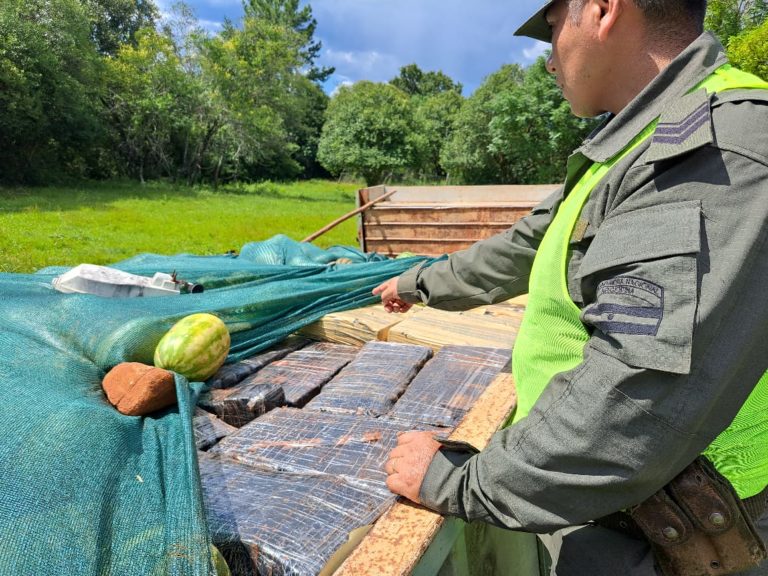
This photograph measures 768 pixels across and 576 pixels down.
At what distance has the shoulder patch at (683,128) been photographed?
106 cm

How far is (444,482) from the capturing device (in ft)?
4.77

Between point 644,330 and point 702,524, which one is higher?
point 644,330

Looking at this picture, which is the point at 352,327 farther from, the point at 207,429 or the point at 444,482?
Answer: the point at 444,482

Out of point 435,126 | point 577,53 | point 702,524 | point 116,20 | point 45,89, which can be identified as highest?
point 116,20

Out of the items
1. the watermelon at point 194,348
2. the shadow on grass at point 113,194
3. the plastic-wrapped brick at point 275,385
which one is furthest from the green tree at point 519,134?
the watermelon at point 194,348

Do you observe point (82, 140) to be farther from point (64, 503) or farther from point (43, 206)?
point (64, 503)

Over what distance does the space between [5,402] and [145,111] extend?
2777cm

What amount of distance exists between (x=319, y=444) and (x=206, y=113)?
2911 cm

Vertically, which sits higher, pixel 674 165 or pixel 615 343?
pixel 674 165

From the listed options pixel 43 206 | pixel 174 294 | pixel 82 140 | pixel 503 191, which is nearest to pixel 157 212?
pixel 43 206

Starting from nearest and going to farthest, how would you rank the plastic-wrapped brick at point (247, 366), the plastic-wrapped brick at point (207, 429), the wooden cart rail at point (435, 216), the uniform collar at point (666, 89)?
the uniform collar at point (666, 89)
the plastic-wrapped brick at point (207, 429)
the plastic-wrapped brick at point (247, 366)
the wooden cart rail at point (435, 216)

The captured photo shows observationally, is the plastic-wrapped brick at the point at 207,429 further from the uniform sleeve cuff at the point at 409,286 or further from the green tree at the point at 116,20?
the green tree at the point at 116,20

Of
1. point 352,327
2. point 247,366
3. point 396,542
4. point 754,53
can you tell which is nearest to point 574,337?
point 396,542

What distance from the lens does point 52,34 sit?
22656 mm
